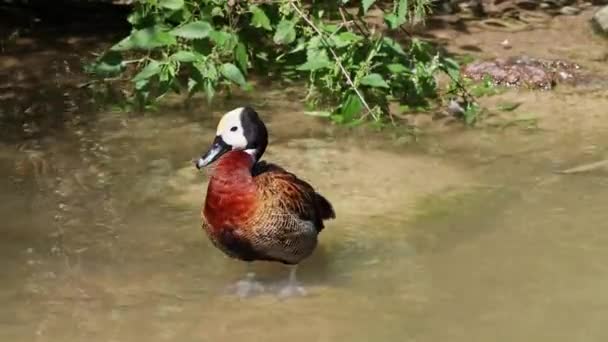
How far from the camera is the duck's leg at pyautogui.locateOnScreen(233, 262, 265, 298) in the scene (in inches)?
176

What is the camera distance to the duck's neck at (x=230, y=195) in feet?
14.3

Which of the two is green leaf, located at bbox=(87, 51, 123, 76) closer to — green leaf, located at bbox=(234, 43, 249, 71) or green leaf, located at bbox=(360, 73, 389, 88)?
green leaf, located at bbox=(234, 43, 249, 71)

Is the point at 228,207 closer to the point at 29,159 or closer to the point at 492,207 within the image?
the point at 492,207

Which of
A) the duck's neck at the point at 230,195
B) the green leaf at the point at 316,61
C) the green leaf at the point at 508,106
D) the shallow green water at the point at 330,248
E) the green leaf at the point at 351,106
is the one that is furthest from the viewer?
the green leaf at the point at 508,106

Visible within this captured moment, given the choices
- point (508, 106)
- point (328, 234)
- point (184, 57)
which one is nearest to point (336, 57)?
point (184, 57)

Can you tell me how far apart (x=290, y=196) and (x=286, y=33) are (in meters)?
2.06

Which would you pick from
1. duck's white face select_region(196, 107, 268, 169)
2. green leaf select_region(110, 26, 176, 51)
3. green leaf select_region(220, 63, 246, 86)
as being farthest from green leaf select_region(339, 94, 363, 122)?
duck's white face select_region(196, 107, 268, 169)

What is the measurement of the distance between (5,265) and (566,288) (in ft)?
7.86

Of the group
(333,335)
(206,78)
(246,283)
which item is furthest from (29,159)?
(333,335)

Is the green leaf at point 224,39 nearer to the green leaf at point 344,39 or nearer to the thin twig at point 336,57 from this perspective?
the thin twig at point 336,57

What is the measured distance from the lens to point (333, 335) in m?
4.08

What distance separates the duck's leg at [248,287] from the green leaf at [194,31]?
6.14 feet

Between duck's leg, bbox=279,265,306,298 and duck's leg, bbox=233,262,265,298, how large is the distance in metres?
0.10

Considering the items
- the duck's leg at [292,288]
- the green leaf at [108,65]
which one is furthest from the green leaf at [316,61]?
the duck's leg at [292,288]
